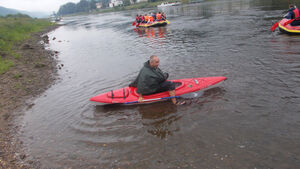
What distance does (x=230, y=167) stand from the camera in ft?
11.9

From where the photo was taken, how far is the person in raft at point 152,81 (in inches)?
229

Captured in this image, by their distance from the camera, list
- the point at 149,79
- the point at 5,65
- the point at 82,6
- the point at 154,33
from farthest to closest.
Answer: the point at 82,6, the point at 154,33, the point at 5,65, the point at 149,79

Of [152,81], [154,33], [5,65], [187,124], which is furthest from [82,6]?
[187,124]

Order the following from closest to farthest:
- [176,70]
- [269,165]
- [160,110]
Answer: [269,165] → [160,110] → [176,70]

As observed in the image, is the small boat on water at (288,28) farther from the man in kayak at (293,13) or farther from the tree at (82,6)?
the tree at (82,6)

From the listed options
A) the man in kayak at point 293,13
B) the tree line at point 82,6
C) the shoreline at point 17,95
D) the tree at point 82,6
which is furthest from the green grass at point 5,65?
the tree at point 82,6

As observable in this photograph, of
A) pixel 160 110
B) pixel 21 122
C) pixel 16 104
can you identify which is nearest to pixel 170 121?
pixel 160 110

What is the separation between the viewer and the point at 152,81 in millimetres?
5941

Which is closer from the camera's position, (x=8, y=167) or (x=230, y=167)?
(x=230, y=167)

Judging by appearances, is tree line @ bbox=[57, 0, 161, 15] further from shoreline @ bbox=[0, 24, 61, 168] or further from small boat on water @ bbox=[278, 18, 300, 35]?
small boat on water @ bbox=[278, 18, 300, 35]

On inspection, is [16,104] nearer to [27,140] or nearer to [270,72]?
[27,140]

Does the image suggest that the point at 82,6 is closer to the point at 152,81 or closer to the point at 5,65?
the point at 5,65

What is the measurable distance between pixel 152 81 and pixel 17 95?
5714 mm

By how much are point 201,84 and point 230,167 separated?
3.35 m
